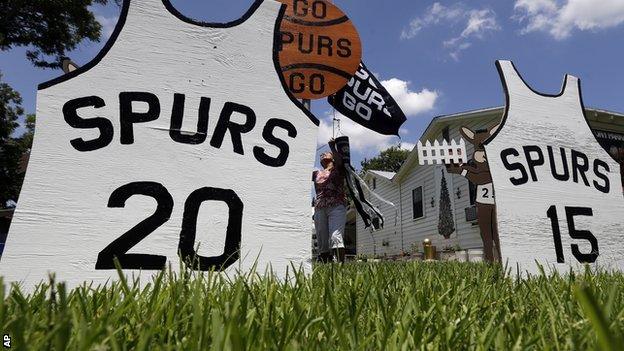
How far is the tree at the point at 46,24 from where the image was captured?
18.0 m

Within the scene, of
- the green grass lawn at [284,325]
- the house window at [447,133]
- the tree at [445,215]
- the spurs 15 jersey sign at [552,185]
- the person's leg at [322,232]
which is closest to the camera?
the green grass lawn at [284,325]

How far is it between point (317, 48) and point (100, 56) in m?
2.70

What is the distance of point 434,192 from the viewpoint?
67.1ft

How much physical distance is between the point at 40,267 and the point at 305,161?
1318mm

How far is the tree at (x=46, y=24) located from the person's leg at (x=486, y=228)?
56.6ft

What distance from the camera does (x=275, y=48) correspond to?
104 inches

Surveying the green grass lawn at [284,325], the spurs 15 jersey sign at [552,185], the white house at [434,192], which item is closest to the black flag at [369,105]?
the spurs 15 jersey sign at [552,185]

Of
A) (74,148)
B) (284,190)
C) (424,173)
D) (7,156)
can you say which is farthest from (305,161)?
(7,156)

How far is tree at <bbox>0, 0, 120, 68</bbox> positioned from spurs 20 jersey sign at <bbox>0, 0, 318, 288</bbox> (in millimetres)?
18613

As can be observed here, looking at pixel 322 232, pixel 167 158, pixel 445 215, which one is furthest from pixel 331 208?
pixel 445 215

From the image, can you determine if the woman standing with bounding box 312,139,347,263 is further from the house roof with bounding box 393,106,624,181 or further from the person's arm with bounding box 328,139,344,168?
the house roof with bounding box 393,106,624,181

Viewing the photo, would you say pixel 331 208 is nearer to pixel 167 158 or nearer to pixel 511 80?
pixel 511 80

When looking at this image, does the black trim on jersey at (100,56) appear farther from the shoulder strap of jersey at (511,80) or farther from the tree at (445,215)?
the tree at (445,215)

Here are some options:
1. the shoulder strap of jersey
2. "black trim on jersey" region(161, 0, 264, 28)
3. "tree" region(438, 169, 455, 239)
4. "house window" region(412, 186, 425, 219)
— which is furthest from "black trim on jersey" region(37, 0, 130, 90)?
"house window" region(412, 186, 425, 219)
